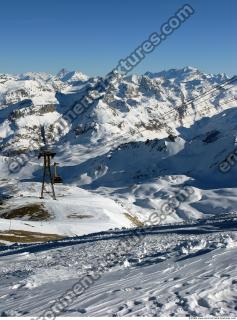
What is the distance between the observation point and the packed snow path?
47.8 ft

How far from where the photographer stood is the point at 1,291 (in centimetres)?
2042

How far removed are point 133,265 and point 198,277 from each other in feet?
16.6

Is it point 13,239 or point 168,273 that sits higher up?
point 168,273

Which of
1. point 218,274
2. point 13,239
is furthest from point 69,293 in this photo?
point 13,239

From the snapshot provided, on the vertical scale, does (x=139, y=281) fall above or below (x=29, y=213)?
above

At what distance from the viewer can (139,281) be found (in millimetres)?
18062

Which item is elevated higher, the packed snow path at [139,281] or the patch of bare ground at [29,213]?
the packed snow path at [139,281]

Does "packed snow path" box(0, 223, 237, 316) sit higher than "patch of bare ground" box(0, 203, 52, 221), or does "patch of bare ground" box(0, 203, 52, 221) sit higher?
"packed snow path" box(0, 223, 237, 316)

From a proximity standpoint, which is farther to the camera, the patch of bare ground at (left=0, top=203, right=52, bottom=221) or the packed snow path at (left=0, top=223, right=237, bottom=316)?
the patch of bare ground at (left=0, top=203, right=52, bottom=221)

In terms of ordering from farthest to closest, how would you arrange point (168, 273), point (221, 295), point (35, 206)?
point (35, 206)
point (168, 273)
point (221, 295)

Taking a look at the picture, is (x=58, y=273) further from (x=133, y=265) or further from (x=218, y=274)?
(x=218, y=274)

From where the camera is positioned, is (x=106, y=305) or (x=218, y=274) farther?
(x=218, y=274)

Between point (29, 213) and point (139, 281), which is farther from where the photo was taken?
point (29, 213)

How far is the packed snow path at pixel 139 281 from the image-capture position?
1457 cm
